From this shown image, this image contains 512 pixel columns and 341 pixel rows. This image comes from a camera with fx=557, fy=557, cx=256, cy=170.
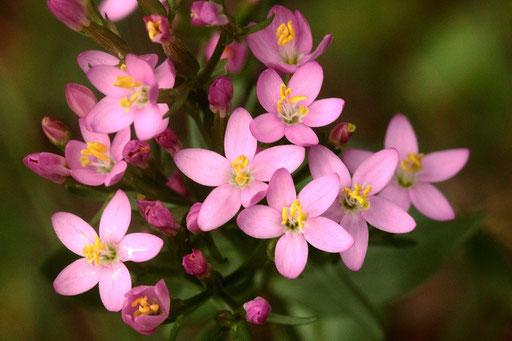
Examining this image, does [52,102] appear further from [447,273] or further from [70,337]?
[447,273]

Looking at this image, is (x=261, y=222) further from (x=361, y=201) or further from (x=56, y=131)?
(x=56, y=131)

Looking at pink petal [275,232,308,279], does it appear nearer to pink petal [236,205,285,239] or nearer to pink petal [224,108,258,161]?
pink petal [236,205,285,239]

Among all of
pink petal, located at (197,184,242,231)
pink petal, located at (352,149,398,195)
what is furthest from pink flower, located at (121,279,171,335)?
pink petal, located at (352,149,398,195)

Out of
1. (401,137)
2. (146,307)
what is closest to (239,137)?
(146,307)

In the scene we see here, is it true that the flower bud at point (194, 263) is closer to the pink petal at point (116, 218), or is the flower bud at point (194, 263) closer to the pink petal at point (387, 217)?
the pink petal at point (116, 218)

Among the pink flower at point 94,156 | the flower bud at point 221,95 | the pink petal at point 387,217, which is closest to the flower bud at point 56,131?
the pink flower at point 94,156

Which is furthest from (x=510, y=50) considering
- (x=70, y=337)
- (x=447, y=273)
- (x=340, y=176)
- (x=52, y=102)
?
(x=70, y=337)
